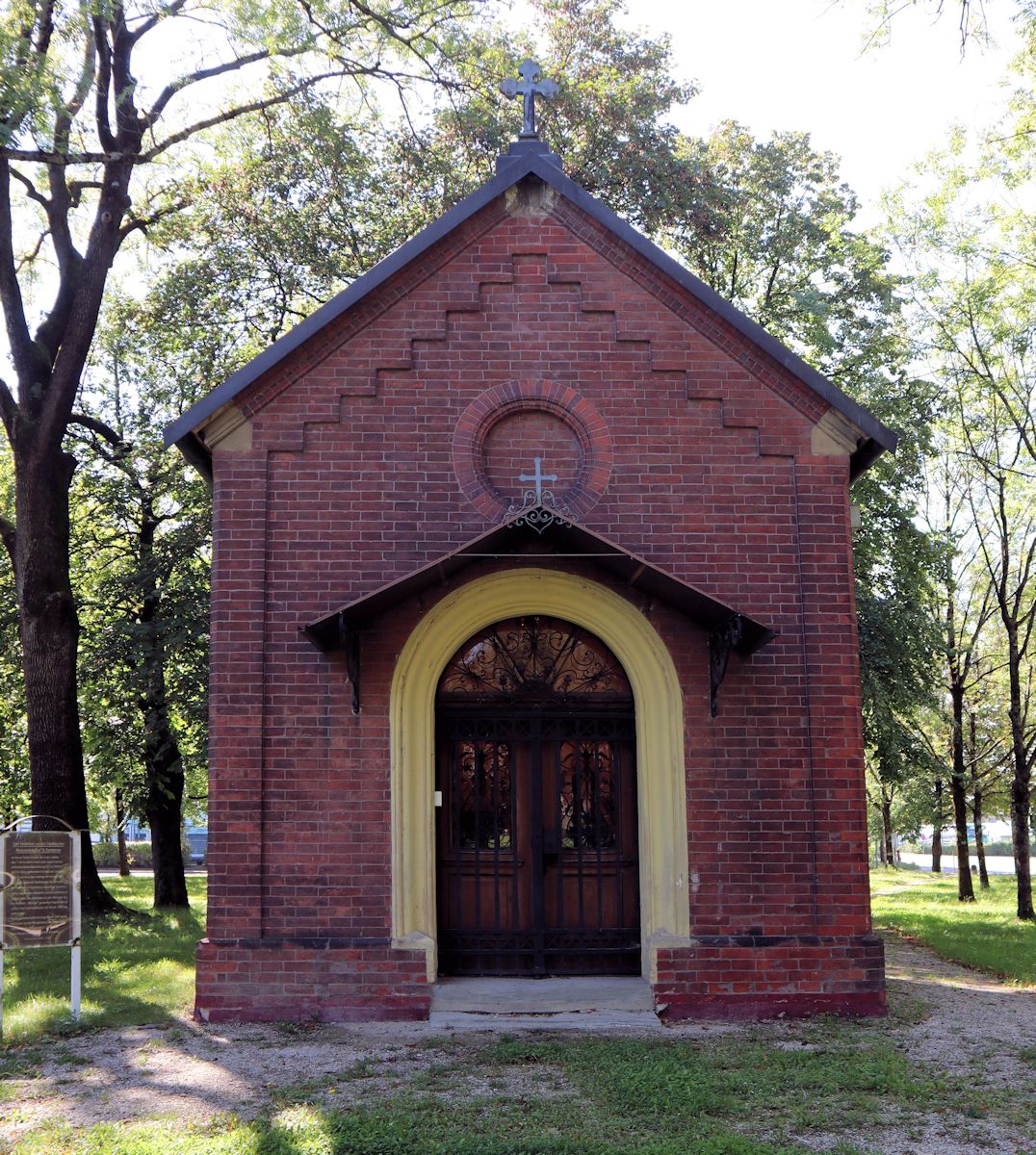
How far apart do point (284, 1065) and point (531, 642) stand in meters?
3.75

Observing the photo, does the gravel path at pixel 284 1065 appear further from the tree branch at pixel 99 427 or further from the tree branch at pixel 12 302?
the tree branch at pixel 99 427

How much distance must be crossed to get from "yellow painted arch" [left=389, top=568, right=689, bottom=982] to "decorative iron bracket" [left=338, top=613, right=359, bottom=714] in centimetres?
28

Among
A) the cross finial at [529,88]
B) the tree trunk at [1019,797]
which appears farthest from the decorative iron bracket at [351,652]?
the tree trunk at [1019,797]

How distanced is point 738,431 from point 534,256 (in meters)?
2.20

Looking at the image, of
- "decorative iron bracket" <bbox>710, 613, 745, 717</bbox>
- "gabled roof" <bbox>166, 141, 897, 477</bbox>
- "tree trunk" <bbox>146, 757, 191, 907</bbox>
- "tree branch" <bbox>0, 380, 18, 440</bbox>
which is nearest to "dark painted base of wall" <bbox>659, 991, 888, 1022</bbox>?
"decorative iron bracket" <bbox>710, 613, 745, 717</bbox>

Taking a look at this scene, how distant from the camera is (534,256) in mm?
9891

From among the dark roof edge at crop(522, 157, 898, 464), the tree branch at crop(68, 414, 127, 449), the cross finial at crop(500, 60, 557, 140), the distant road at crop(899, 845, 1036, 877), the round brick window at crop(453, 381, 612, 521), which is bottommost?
the distant road at crop(899, 845, 1036, 877)

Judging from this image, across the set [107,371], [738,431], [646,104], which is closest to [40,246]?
[107,371]

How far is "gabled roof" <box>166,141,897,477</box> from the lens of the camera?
9398 mm

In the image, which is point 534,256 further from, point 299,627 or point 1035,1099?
point 1035,1099

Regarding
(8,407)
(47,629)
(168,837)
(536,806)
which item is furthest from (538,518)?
(168,837)

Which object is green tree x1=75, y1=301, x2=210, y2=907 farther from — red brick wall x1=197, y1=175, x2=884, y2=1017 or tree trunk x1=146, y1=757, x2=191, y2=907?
red brick wall x1=197, y1=175, x2=884, y2=1017

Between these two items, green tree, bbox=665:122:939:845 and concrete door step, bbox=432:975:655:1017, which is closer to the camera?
concrete door step, bbox=432:975:655:1017

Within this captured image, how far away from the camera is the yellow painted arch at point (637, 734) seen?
905 centimetres
